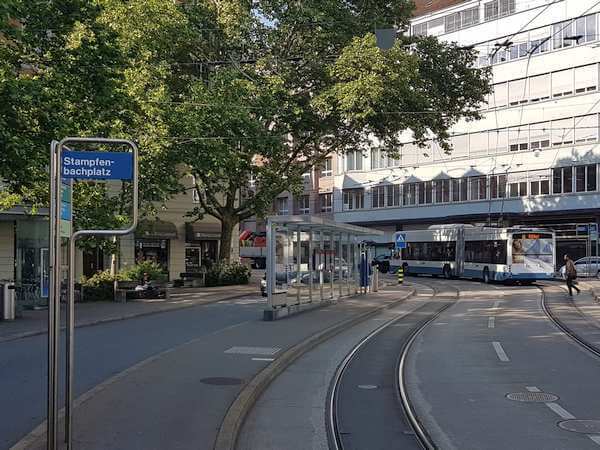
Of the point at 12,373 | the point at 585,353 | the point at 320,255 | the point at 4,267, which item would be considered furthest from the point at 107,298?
the point at 585,353

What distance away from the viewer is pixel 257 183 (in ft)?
108

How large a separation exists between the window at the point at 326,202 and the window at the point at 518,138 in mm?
22494

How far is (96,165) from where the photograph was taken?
18.0 feet

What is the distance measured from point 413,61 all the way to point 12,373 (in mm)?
19441

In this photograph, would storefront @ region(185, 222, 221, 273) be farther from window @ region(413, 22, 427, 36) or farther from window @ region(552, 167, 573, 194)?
window @ region(413, 22, 427, 36)

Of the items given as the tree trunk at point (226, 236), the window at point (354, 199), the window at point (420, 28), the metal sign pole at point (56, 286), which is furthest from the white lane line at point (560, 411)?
A: the window at point (354, 199)

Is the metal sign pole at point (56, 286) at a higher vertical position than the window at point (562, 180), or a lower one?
lower

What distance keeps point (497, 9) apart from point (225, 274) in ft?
116

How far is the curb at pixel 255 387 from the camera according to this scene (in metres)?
6.64

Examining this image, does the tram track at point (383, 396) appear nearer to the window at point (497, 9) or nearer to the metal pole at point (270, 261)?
the metal pole at point (270, 261)

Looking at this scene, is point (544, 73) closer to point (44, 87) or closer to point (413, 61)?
point (413, 61)

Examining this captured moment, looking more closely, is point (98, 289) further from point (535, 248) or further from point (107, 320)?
point (535, 248)

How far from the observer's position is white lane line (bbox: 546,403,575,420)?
7916 millimetres

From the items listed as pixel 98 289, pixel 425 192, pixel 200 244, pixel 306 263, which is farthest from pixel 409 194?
pixel 306 263
